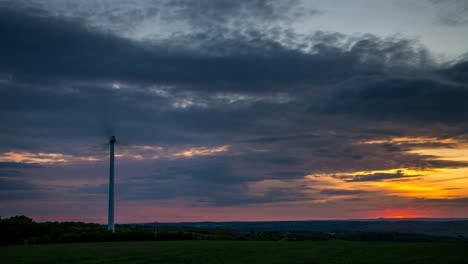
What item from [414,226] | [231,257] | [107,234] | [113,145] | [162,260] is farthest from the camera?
[414,226]

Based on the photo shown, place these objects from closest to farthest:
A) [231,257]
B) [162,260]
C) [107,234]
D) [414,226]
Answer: [162,260] → [231,257] → [107,234] → [414,226]

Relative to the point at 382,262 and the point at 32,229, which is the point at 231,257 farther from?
the point at 32,229

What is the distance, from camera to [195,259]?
1512 inches

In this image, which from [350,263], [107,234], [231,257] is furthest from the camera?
[107,234]

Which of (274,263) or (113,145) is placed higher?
(113,145)

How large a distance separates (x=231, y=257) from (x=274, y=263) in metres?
6.00

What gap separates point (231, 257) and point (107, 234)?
4096 cm

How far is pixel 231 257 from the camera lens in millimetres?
40750

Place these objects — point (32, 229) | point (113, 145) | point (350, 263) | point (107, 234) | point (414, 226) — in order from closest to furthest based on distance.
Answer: point (350, 263), point (107, 234), point (32, 229), point (113, 145), point (414, 226)

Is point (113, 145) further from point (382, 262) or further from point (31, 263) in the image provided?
point (382, 262)

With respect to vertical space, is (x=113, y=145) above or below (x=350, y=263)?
above

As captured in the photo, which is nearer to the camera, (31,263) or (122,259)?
(31,263)

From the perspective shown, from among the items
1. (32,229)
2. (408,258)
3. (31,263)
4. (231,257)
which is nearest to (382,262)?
(408,258)

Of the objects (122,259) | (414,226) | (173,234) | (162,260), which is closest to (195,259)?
(162,260)
